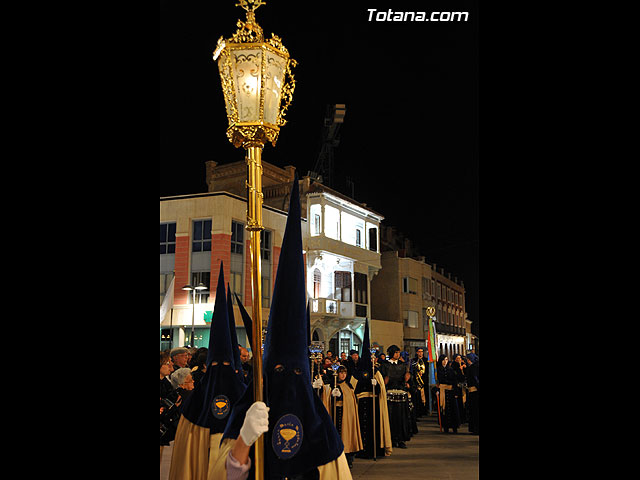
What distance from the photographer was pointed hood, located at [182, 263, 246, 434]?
11.9 ft

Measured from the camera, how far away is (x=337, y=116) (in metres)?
3.88

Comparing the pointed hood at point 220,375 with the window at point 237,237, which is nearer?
the window at point 237,237

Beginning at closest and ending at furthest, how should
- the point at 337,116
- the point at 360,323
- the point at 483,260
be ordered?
the point at 483,260 < the point at 337,116 < the point at 360,323

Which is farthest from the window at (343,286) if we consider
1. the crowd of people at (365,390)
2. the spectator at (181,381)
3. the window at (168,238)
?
the window at (168,238)

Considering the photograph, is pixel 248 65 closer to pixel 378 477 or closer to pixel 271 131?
pixel 271 131

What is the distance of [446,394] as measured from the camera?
9.70 m

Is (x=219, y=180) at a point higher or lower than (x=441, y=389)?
higher

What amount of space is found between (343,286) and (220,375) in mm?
2313

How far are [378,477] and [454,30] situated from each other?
13.6 feet

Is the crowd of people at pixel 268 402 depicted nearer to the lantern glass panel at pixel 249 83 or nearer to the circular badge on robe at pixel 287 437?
the circular badge on robe at pixel 287 437

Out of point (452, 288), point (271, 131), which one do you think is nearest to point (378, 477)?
point (452, 288)

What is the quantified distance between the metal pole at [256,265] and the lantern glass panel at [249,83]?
164 millimetres

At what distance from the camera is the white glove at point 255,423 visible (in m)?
2.34

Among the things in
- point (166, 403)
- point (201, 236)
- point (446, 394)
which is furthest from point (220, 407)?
point (446, 394)
